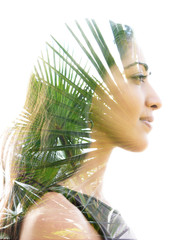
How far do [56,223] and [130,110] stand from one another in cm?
23

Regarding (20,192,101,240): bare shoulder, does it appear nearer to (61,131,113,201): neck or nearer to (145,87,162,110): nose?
(61,131,113,201): neck

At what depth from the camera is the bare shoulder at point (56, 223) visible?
525 mm

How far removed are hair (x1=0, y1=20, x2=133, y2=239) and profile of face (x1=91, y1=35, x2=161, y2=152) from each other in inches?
0.4

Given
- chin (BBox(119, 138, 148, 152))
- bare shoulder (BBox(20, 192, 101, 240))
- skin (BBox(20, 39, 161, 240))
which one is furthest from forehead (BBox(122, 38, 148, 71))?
bare shoulder (BBox(20, 192, 101, 240))

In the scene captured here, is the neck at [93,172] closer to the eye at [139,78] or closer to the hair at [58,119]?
the hair at [58,119]

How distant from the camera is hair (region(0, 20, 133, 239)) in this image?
581 millimetres

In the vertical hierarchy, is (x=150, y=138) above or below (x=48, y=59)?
below

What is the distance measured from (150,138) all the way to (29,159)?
0.24m

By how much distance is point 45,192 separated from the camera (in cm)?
60

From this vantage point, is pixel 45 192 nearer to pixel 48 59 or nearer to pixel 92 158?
pixel 92 158

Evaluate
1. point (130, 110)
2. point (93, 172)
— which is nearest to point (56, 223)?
point (93, 172)

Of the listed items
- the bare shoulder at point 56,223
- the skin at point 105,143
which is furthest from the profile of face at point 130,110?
the bare shoulder at point 56,223

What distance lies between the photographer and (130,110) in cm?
58

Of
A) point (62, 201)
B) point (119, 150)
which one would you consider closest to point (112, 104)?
point (119, 150)
